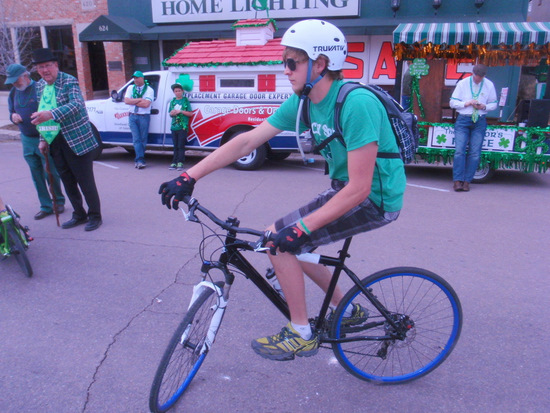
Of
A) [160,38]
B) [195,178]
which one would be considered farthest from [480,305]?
[160,38]

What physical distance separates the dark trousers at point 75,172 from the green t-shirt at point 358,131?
3.51 m

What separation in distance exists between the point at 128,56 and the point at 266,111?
9113mm

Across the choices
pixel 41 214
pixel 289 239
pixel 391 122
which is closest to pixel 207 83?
pixel 41 214

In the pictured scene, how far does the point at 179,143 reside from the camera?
9172 mm

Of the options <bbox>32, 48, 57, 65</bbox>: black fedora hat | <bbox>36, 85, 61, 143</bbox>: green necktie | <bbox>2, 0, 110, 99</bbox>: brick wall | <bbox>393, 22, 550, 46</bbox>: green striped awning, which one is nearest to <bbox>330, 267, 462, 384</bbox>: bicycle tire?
<bbox>36, 85, 61, 143</bbox>: green necktie

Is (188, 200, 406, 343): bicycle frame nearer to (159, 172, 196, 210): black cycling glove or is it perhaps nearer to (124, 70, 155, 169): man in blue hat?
(159, 172, 196, 210): black cycling glove

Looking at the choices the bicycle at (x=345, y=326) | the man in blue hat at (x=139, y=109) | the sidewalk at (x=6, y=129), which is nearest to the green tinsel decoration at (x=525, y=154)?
the bicycle at (x=345, y=326)

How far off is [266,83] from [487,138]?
3903 mm

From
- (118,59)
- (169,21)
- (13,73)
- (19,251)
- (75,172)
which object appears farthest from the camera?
(118,59)

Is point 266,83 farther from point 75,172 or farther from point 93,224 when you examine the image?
point 93,224

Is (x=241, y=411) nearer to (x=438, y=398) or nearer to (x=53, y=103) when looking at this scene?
(x=438, y=398)

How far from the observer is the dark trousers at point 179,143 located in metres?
9.13

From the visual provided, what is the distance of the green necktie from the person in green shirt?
3772mm

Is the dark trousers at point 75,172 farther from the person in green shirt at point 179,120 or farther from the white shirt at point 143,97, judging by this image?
the white shirt at point 143,97
